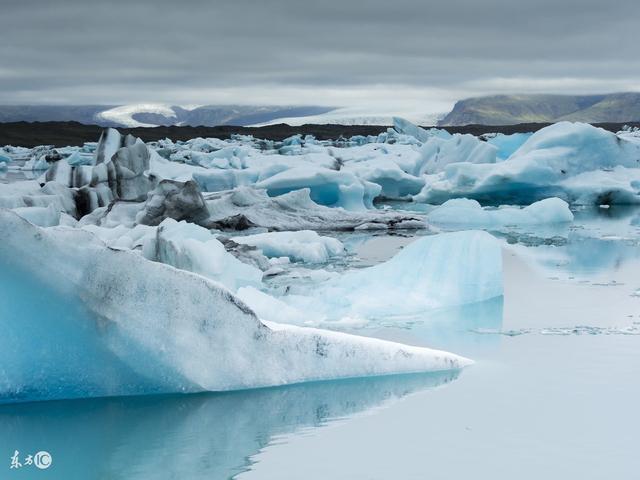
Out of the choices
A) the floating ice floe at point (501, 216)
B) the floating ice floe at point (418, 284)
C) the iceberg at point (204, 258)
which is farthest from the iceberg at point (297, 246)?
the floating ice floe at point (501, 216)

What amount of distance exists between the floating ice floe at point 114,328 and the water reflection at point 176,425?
8 cm

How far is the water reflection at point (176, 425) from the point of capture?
3.36 meters

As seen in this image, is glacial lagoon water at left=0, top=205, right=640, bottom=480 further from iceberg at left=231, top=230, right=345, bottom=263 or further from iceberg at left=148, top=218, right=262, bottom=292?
iceberg at left=231, top=230, right=345, bottom=263

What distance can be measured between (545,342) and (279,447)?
7.04ft

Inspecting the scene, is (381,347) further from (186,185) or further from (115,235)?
(186,185)

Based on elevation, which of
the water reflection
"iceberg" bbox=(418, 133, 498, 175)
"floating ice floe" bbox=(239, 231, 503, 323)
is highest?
"iceberg" bbox=(418, 133, 498, 175)

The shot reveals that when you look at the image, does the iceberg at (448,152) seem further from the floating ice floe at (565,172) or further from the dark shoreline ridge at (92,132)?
the dark shoreline ridge at (92,132)

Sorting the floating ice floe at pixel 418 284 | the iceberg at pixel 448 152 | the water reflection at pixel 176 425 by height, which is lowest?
the water reflection at pixel 176 425

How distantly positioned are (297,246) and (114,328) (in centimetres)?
469

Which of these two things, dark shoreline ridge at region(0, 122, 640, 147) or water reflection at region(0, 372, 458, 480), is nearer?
water reflection at region(0, 372, 458, 480)

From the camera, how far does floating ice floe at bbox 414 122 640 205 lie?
573 inches

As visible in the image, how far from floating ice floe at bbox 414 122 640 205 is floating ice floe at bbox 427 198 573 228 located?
2.02 m

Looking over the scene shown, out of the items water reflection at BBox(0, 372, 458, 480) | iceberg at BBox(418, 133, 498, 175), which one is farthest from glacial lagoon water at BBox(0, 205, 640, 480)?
iceberg at BBox(418, 133, 498, 175)

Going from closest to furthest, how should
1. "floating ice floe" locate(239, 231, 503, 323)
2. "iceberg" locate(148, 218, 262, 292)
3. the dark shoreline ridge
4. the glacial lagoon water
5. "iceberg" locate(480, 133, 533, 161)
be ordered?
the glacial lagoon water < "floating ice floe" locate(239, 231, 503, 323) < "iceberg" locate(148, 218, 262, 292) < "iceberg" locate(480, 133, 533, 161) < the dark shoreline ridge
